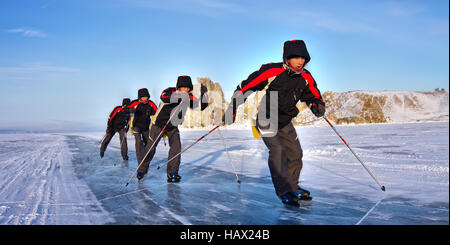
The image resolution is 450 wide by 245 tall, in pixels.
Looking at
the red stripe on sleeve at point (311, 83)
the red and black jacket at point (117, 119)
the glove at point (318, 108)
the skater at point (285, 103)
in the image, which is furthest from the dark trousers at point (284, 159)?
the red and black jacket at point (117, 119)

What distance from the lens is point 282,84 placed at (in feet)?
12.9

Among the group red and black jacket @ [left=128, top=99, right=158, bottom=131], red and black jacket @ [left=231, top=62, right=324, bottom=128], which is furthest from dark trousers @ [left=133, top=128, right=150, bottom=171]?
red and black jacket @ [left=231, top=62, right=324, bottom=128]

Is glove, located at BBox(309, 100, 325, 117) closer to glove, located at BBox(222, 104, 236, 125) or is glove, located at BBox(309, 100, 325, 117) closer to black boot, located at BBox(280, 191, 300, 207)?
glove, located at BBox(222, 104, 236, 125)

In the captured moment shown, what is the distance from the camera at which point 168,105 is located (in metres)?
Result: 6.02

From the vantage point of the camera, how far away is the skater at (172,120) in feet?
18.8

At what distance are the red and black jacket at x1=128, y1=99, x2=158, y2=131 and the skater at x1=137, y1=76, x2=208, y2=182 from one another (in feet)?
3.91

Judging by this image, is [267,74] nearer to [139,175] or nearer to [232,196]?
[232,196]

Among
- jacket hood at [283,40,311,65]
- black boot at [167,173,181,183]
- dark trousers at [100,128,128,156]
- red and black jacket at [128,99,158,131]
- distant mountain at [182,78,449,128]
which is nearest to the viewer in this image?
jacket hood at [283,40,311,65]

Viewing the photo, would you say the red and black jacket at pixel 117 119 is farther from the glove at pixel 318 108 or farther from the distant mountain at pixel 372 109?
the distant mountain at pixel 372 109

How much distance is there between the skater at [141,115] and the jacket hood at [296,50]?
13.8 feet

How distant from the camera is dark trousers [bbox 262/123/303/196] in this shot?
3.86 metres

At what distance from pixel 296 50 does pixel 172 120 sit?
117 inches
